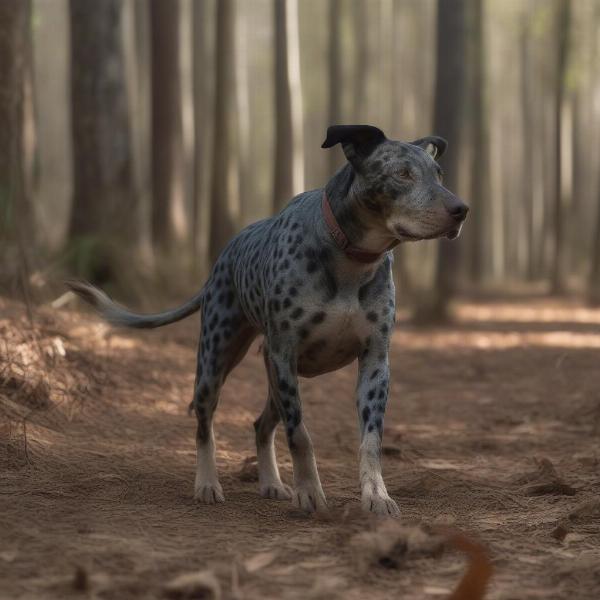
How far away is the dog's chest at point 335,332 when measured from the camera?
538cm

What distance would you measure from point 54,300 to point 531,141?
29.1 m

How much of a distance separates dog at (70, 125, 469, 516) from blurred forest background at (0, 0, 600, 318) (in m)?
2.80

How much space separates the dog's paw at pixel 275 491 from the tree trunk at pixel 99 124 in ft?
21.3

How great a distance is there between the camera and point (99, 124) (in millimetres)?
12297

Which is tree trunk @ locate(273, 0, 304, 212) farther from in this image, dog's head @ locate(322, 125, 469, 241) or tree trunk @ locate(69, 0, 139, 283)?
dog's head @ locate(322, 125, 469, 241)

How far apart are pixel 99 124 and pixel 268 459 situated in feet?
23.4

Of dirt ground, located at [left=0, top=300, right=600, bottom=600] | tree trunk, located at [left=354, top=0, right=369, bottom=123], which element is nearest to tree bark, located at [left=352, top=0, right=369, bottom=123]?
tree trunk, located at [left=354, top=0, right=369, bottom=123]

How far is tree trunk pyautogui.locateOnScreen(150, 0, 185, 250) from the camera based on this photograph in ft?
51.9

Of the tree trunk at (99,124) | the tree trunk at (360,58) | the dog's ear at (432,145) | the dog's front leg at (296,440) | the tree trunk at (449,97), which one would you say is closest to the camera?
the dog's front leg at (296,440)

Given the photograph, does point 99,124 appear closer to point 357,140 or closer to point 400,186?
point 357,140

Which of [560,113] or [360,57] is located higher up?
[360,57]

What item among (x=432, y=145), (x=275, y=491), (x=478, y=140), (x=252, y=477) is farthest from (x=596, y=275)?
(x=275, y=491)

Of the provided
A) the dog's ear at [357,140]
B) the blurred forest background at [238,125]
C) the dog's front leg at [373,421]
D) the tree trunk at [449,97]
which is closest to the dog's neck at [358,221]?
the dog's ear at [357,140]

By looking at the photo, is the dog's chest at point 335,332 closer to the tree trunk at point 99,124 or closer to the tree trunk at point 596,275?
the tree trunk at point 99,124
